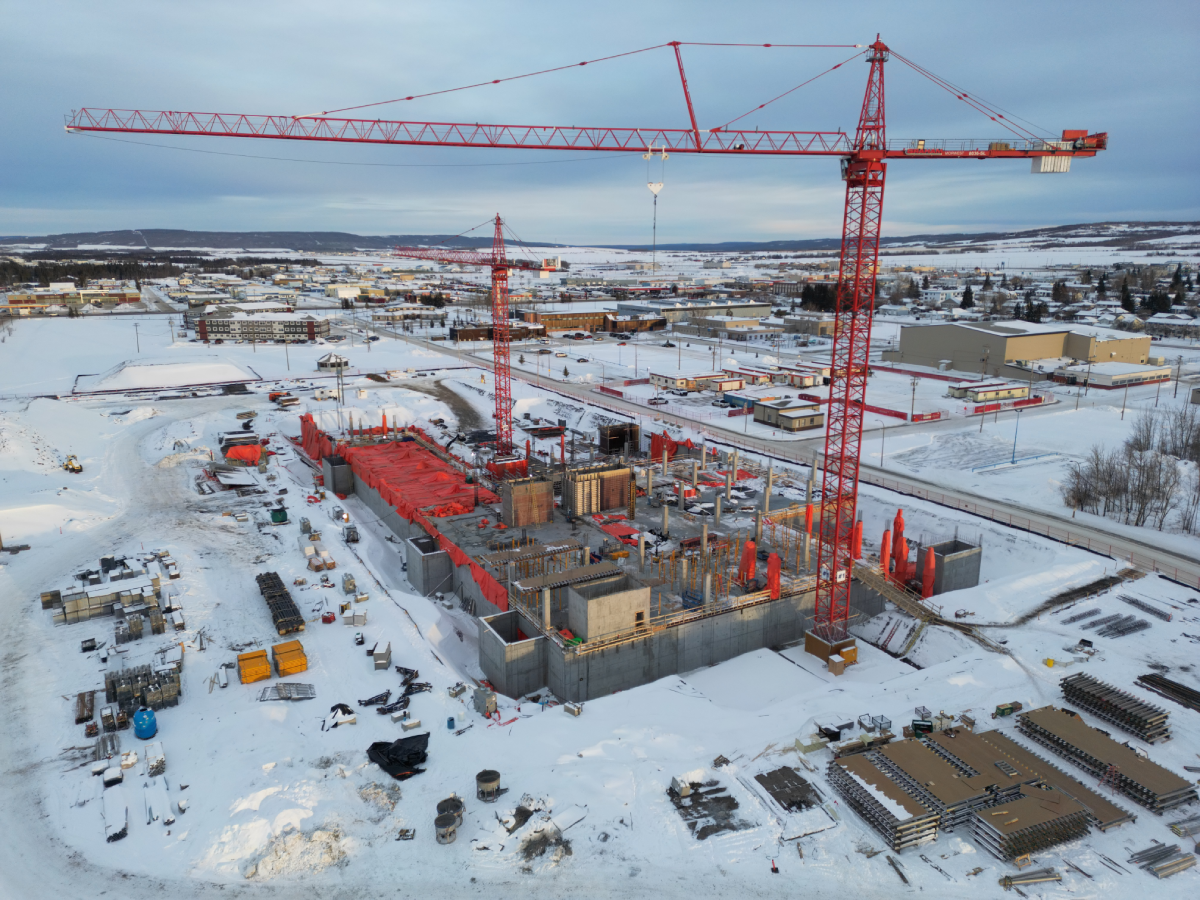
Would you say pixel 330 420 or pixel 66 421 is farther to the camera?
pixel 330 420

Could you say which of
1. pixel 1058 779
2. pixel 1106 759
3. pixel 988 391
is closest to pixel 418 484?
pixel 1058 779

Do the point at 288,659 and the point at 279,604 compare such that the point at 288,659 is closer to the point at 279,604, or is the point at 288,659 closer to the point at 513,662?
the point at 279,604

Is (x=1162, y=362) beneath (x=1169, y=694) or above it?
above

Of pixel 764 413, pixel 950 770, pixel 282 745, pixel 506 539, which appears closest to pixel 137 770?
pixel 282 745

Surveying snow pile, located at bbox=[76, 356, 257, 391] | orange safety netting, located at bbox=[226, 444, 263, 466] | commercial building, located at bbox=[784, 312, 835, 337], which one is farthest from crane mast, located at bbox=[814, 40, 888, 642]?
commercial building, located at bbox=[784, 312, 835, 337]

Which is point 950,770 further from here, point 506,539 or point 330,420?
point 330,420

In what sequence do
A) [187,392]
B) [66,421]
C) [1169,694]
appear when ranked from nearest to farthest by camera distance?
1. [1169,694]
2. [66,421]
3. [187,392]

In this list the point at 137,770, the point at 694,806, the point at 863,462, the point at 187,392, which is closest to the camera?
the point at 694,806
